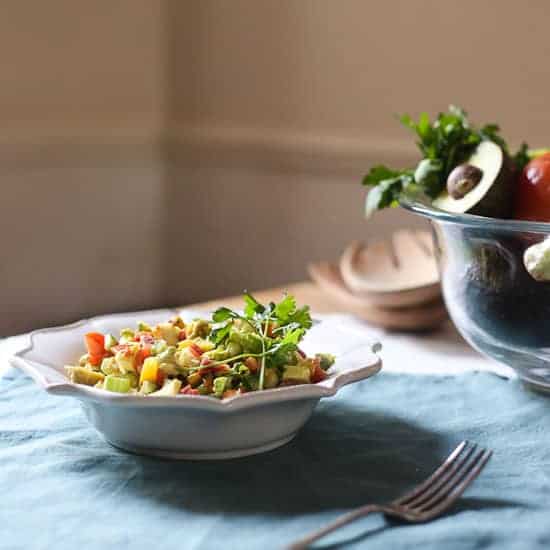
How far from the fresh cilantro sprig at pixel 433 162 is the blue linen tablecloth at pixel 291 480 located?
220mm

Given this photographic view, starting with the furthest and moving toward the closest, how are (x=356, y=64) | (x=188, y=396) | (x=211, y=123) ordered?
(x=211, y=123), (x=356, y=64), (x=188, y=396)

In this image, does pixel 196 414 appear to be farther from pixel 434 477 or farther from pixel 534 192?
pixel 534 192

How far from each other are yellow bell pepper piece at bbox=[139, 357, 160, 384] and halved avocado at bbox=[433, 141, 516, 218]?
363 mm

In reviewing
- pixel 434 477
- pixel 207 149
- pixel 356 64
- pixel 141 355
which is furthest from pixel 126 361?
pixel 207 149

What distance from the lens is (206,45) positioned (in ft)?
8.60

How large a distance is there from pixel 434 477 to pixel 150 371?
23cm

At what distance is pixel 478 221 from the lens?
0.90 meters

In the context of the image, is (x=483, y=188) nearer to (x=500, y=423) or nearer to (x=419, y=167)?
(x=419, y=167)

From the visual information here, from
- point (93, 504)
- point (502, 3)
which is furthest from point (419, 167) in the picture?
point (502, 3)

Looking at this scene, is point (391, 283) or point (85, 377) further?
point (391, 283)

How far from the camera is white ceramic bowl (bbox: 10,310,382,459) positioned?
2.43 feet

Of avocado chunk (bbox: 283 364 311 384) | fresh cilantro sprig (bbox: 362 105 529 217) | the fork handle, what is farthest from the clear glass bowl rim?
the fork handle

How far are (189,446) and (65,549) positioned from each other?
0.17 m

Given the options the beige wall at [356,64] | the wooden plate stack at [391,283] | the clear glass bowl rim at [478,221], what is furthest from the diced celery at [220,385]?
the beige wall at [356,64]
